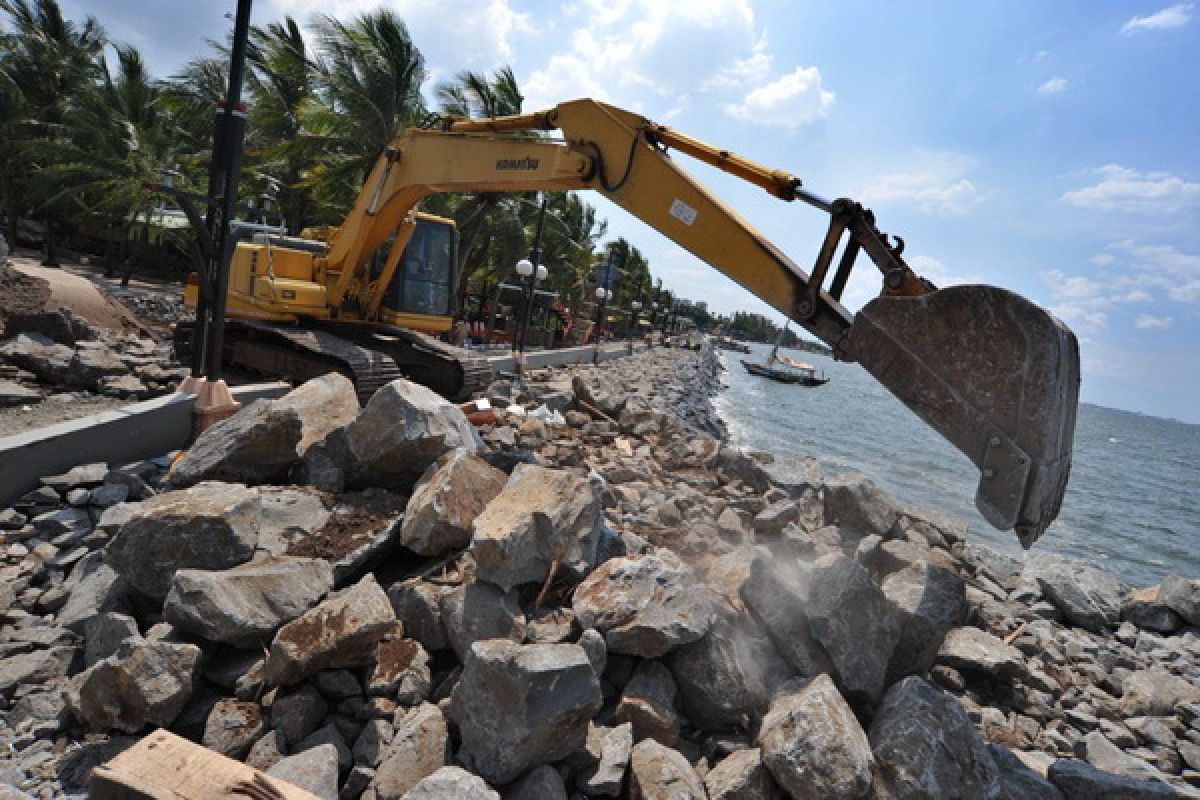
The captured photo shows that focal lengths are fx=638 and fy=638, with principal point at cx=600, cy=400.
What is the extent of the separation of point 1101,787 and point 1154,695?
2607 millimetres

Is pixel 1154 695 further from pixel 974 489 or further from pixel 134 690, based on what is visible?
pixel 974 489

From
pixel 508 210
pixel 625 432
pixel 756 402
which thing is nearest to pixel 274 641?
pixel 625 432

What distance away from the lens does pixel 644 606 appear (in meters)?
3.20

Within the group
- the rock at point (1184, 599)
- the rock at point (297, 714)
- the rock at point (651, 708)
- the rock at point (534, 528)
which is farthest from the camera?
the rock at point (1184, 599)

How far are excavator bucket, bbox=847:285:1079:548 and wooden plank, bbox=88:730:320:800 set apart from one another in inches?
138

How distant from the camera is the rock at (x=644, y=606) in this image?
3.12 metres

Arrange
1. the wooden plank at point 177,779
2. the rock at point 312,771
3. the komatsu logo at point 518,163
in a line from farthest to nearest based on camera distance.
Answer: the komatsu logo at point 518,163
the rock at point 312,771
the wooden plank at point 177,779

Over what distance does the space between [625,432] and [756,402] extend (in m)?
27.9

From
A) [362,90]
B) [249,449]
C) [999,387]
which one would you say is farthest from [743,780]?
[362,90]

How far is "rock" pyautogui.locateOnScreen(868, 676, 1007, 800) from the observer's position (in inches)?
107

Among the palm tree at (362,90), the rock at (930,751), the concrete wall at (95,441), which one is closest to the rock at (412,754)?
the rock at (930,751)

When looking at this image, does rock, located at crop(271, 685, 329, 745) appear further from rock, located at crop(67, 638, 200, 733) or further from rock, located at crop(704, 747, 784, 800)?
rock, located at crop(704, 747, 784, 800)

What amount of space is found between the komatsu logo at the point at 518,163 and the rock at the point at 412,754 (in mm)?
5125

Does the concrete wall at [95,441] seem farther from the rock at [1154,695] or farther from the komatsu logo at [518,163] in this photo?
the rock at [1154,695]
